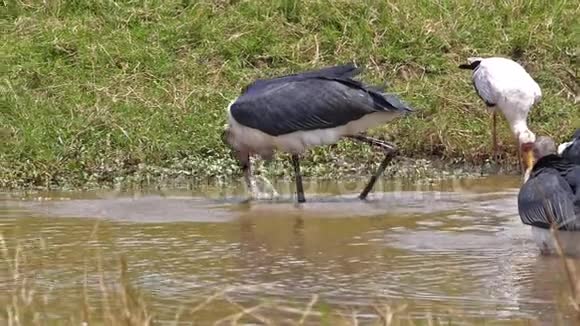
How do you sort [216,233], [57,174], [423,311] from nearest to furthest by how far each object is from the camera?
[423,311] → [216,233] → [57,174]

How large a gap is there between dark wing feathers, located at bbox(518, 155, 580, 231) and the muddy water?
0.62ft

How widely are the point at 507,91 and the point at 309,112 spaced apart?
4.95 feet

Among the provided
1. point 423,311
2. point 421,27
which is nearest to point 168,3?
point 421,27

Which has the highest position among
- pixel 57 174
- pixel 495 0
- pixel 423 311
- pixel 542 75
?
pixel 495 0

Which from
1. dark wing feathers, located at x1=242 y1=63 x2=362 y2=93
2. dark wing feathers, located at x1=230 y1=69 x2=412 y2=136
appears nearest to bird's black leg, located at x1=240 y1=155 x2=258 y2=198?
dark wing feathers, located at x1=230 y1=69 x2=412 y2=136

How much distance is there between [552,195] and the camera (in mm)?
5461

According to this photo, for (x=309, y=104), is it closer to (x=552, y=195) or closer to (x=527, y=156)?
(x=527, y=156)

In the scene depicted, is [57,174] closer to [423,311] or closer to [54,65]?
[54,65]

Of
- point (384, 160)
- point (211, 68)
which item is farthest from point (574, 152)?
point (211, 68)

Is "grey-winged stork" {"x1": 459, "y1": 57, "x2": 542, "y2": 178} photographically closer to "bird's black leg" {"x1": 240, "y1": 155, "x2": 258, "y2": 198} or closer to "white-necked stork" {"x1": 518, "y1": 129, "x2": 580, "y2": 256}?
"bird's black leg" {"x1": 240, "y1": 155, "x2": 258, "y2": 198}

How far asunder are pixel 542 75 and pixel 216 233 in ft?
12.6

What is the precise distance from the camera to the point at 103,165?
8336 mm

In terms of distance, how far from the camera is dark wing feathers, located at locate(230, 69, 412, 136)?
7.36 meters

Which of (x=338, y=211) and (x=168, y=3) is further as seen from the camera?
(x=168, y=3)
